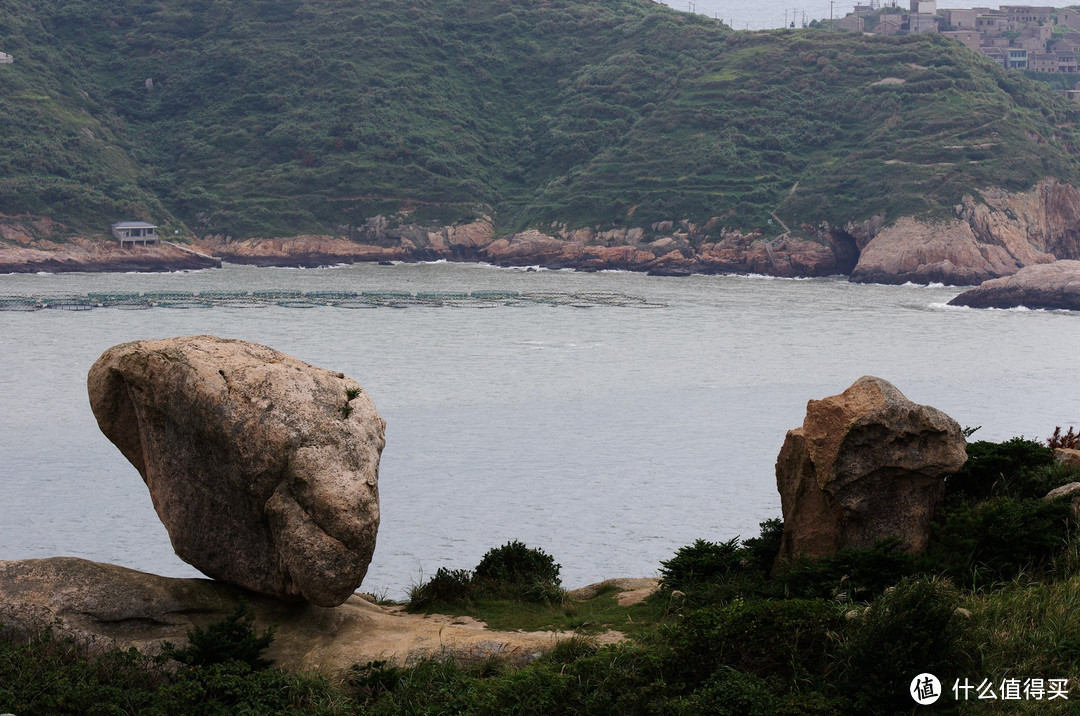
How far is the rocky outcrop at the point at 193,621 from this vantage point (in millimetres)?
9930

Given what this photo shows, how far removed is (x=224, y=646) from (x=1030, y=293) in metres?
69.7

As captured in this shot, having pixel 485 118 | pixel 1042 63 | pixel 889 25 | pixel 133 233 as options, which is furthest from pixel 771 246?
pixel 1042 63

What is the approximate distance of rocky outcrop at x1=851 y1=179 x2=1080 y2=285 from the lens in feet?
278

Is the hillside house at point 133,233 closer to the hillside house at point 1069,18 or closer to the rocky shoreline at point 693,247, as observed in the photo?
the rocky shoreline at point 693,247

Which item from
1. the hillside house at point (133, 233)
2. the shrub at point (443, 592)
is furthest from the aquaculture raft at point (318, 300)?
the shrub at point (443, 592)

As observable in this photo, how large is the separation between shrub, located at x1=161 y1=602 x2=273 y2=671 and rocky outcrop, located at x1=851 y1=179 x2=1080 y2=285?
266ft

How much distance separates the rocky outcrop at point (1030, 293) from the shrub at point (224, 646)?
219 ft

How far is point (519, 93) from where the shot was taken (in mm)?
134750

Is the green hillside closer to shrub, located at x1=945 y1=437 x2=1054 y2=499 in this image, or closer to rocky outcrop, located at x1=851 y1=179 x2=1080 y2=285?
rocky outcrop, located at x1=851 y1=179 x2=1080 y2=285

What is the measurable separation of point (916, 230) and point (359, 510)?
82478 millimetres

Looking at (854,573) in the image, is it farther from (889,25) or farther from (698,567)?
(889,25)

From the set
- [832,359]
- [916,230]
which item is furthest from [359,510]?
[916,230]

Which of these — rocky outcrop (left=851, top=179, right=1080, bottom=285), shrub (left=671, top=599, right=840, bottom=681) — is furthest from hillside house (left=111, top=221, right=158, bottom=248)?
shrub (left=671, top=599, right=840, bottom=681)

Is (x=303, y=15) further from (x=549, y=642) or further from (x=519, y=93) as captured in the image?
(x=549, y=642)
